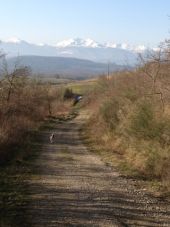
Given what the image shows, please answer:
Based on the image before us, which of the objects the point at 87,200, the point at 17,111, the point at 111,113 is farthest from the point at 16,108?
the point at 87,200

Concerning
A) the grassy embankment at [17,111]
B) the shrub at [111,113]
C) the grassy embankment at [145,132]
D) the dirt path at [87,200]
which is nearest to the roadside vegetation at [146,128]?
the grassy embankment at [145,132]

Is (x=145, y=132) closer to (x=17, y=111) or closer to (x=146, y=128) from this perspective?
(x=146, y=128)

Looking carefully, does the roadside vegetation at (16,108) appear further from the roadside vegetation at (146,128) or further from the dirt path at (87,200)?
the roadside vegetation at (146,128)

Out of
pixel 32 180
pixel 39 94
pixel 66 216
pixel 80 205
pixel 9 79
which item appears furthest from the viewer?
pixel 39 94

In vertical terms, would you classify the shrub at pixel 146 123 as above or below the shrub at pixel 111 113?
above

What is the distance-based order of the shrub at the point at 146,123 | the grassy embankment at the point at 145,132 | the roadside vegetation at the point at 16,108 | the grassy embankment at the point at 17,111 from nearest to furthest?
the grassy embankment at the point at 145,132 < the shrub at the point at 146,123 < the grassy embankment at the point at 17,111 < the roadside vegetation at the point at 16,108

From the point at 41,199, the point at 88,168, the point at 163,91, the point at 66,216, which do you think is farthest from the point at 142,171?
the point at 66,216

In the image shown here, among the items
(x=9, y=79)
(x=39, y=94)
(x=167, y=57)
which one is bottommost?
(x=39, y=94)

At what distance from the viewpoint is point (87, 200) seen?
1417 centimetres

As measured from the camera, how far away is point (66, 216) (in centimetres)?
1223

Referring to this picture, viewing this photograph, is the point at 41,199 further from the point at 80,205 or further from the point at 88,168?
the point at 88,168

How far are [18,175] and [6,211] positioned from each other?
629cm

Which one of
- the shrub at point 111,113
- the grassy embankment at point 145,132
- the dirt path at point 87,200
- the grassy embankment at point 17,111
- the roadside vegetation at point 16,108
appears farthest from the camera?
the shrub at point 111,113

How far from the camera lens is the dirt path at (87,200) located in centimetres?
1203
